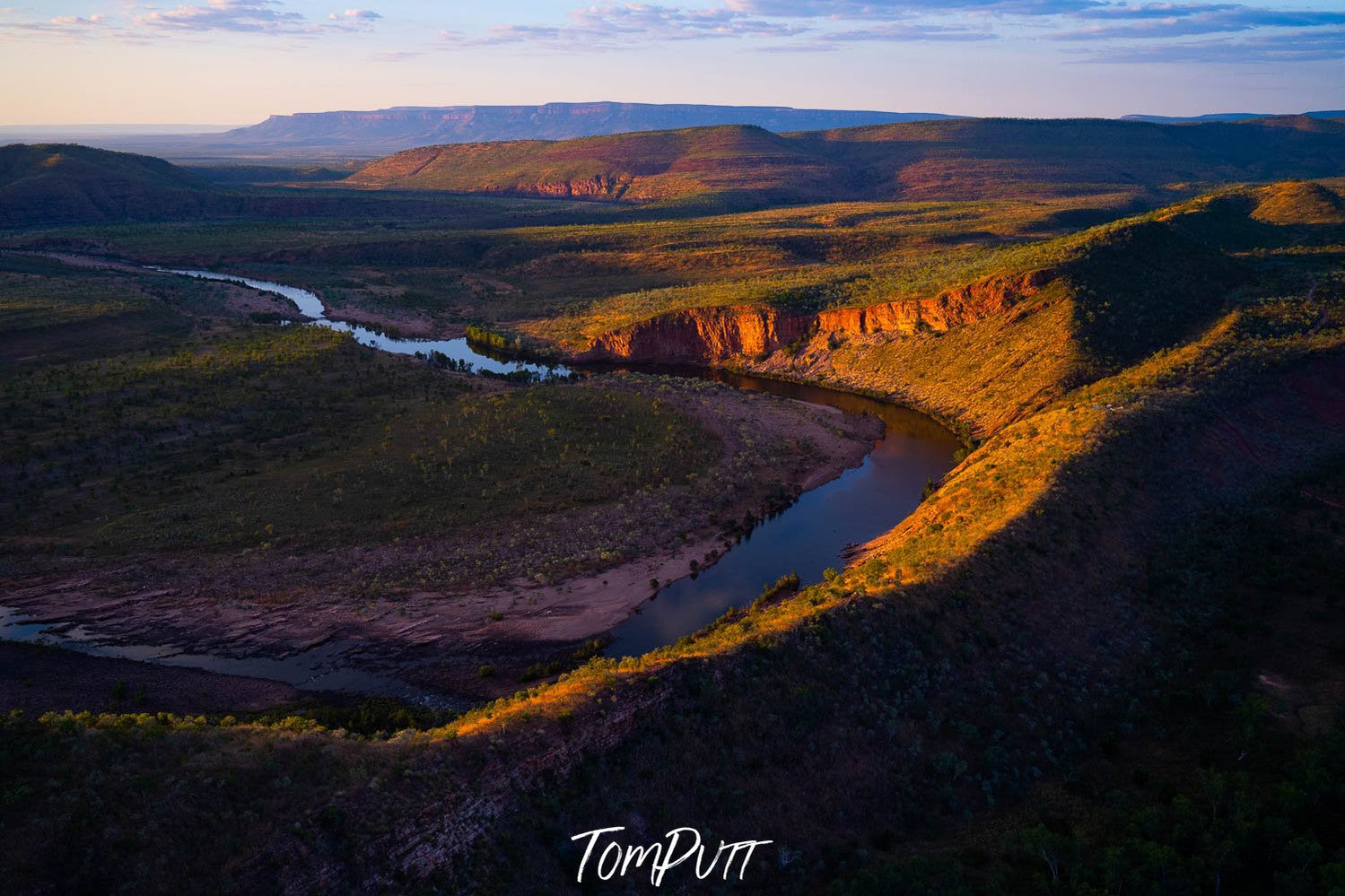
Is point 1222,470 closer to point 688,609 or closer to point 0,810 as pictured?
point 688,609

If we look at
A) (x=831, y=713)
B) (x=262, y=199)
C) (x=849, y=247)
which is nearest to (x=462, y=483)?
(x=831, y=713)

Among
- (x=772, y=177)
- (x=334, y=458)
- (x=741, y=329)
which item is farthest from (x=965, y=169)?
(x=334, y=458)

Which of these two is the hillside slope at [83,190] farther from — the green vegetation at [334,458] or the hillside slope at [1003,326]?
the hillside slope at [1003,326]

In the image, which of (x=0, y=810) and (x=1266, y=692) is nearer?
(x=0, y=810)

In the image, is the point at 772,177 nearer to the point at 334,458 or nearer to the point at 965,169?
the point at 965,169

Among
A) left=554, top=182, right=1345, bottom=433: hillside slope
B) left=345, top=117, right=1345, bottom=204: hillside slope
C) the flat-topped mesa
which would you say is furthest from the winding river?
left=345, top=117, right=1345, bottom=204: hillside slope

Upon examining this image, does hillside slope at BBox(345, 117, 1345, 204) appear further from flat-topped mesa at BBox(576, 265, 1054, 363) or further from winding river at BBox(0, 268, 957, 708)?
winding river at BBox(0, 268, 957, 708)
